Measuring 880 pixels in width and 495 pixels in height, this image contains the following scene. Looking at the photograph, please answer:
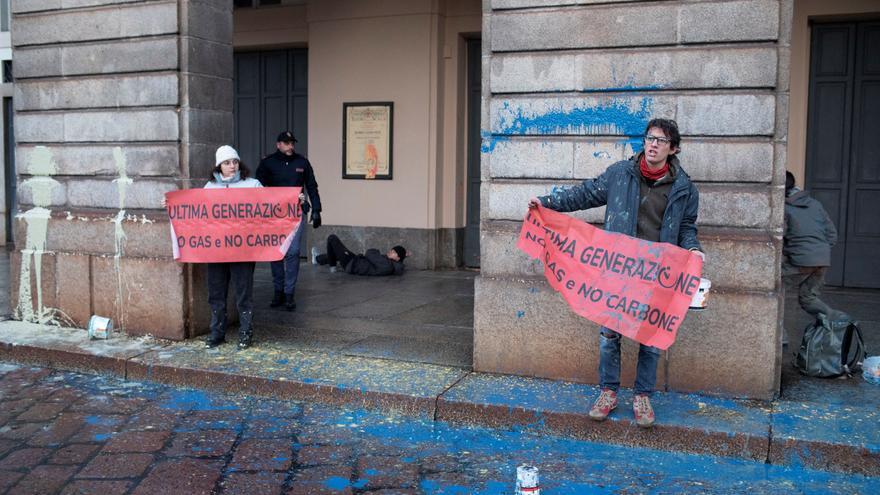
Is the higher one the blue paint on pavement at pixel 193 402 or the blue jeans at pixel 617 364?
the blue jeans at pixel 617 364

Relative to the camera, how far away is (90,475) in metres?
5.15

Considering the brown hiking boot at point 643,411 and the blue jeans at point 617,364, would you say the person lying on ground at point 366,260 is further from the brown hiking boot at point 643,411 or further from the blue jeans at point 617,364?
the brown hiking boot at point 643,411

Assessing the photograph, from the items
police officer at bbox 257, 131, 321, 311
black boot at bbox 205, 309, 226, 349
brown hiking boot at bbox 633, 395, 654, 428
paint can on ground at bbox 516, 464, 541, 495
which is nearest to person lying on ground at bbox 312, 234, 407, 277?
police officer at bbox 257, 131, 321, 311

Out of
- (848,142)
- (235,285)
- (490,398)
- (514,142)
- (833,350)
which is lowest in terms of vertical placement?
(490,398)

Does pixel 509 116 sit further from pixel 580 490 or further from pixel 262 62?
pixel 262 62

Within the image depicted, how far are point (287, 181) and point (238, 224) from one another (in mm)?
2085

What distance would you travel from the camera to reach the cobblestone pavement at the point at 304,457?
5.05 metres

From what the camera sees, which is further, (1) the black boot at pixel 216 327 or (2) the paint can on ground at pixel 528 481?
(1) the black boot at pixel 216 327

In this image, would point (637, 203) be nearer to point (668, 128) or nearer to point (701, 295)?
point (668, 128)

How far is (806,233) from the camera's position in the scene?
7.70 m

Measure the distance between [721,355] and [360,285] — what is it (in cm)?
614

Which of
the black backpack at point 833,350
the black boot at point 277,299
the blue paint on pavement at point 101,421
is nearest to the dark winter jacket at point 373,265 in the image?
the black boot at point 277,299

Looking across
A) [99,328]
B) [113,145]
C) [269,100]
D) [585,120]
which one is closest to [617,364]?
[585,120]

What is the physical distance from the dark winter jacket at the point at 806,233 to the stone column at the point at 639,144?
63.6 inches
